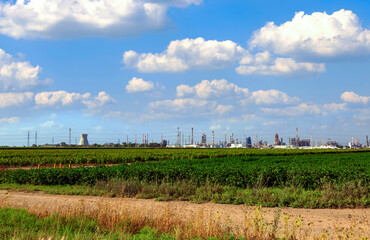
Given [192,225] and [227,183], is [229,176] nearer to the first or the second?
[227,183]

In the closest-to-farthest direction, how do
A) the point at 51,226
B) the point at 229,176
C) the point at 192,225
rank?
the point at 192,225 → the point at 51,226 → the point at 229,176

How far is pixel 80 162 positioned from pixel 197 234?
4353cm

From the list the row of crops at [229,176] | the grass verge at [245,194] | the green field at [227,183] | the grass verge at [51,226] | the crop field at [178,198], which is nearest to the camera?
the crop field at [178,198]

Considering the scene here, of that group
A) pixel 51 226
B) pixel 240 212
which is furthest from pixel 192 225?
pixel 240 212

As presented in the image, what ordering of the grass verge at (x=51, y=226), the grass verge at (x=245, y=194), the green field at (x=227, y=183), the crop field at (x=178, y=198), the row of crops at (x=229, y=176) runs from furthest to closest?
the row of crops at (x=229, y=176), the green field at (x=227, y=183), the grass verge at (x=245, y=194), the grass verge at (x=51, y=226), the crop field at (x=178, y=198)

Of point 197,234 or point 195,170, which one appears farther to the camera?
point 195,170

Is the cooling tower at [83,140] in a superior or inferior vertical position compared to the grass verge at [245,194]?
superior

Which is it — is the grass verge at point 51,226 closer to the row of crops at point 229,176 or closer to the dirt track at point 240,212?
the dirt track at point 240,212

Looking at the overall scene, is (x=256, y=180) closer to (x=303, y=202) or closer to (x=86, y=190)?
(x=303, y=202)

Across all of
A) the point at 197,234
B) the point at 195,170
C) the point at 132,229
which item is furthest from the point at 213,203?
the point at 197,234

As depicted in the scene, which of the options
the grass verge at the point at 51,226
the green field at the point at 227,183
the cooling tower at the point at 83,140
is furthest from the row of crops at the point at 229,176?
the cooling tower at the point at 83,140

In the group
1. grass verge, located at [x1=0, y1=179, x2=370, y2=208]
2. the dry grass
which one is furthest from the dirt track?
grass verge, located at [x1=0, y1=179, x2=370, y2=208]

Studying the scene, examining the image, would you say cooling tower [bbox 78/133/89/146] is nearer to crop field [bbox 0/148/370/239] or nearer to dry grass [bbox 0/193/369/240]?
crop field [bbox 0/148/370/239]

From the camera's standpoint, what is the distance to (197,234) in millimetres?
8586
